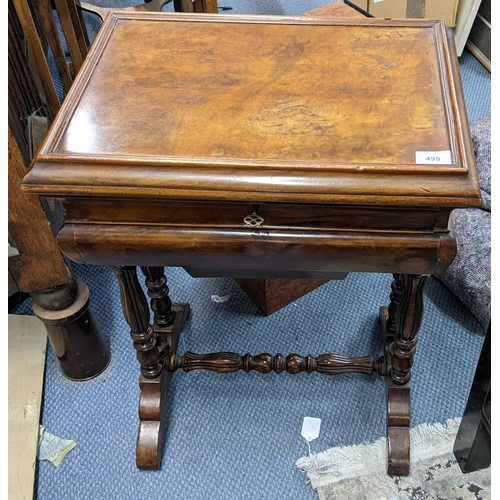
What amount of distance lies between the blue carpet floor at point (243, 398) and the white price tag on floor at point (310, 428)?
0.01 metres

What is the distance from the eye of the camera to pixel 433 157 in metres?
0.85

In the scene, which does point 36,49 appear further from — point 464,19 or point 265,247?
point 464,19

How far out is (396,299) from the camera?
140 cm

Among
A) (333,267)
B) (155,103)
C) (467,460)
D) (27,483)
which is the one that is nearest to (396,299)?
(467,460)

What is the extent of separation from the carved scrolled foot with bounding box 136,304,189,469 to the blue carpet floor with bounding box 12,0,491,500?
1.4 inches

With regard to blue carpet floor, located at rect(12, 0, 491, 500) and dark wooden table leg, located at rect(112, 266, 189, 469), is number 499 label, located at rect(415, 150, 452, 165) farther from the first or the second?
blue carpet floor, located at rect(12, 0, 491, 500)

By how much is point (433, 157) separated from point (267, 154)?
0.83 feet

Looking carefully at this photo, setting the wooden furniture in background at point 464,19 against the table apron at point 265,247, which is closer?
the table apron at point 265,247

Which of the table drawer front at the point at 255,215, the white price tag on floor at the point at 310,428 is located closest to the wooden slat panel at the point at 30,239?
the table drawer front at the point at 255,215

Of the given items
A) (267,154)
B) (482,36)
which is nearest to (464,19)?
(482,36)

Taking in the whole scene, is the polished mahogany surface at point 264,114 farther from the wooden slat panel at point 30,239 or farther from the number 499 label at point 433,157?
the wooden slat panel at point 30,239

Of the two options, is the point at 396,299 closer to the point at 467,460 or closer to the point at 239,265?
the point at 467,460

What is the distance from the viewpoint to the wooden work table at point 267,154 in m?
0.84

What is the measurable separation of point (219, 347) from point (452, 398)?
62 centimetres
